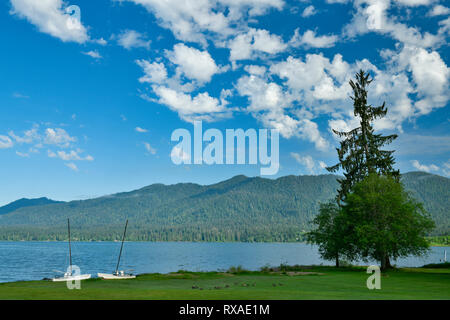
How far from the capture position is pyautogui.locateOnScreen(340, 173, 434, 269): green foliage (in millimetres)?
49844

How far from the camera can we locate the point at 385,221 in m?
51.3

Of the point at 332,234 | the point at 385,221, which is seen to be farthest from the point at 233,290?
the point at 332,234

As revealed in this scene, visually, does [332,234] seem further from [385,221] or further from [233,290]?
[233,290]

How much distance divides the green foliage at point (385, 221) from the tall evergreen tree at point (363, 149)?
4215 millimetres

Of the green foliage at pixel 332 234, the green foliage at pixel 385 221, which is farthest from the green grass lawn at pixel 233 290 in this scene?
the green foliage at pixel 332 234

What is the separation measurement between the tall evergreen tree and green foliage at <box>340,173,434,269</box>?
13.8ft

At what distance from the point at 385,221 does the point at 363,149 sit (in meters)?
12.4

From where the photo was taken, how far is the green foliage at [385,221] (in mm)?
49844

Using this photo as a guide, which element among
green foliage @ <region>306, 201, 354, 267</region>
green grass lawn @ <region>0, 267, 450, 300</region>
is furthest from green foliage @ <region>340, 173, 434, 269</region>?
green grass lawn @ <region>0, 267, 450, 300</region>

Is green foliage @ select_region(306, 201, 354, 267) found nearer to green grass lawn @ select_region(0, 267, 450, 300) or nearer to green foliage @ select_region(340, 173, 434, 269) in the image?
green foliage @ select_region(340, 173, 434, 269)
